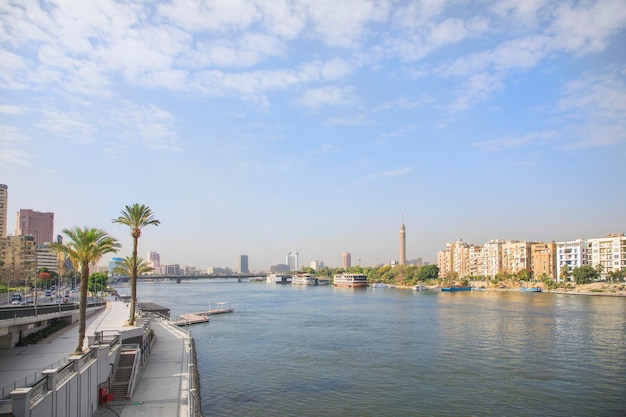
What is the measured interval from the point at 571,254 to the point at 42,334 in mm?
152556

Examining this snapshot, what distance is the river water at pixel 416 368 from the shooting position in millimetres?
26578

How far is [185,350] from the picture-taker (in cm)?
3538

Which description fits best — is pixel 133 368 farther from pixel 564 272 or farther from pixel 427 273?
pixel 427 273

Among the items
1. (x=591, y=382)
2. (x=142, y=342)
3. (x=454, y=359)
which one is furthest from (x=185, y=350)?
(x=591, y=382)

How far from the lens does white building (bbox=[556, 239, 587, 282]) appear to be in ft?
476

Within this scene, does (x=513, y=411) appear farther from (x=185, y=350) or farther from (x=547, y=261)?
(x=547, y=261)

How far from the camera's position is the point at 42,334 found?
34531 mm

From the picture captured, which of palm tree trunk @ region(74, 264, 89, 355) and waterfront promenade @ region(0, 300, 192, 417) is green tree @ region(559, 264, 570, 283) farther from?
palm tree trunk @ region(74, 264, 89, 355)

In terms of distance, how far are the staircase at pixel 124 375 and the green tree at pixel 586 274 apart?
5245 inches

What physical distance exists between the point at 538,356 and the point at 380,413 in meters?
20.7

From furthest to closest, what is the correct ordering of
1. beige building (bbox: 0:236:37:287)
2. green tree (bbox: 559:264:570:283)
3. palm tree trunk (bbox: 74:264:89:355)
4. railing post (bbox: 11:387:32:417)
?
green tree (bbox: 559:264:570:283), beige building (bbox: 0:236:37:287), palm tree trunk (bbox: 74:264:89:355), railing post (bbox: 11:387:32:417)

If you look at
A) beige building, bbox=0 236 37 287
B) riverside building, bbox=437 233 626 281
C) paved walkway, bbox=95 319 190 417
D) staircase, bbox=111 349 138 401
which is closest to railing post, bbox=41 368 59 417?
paved walkway, bbox=95 319 190 417

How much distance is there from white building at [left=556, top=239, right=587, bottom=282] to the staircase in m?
148

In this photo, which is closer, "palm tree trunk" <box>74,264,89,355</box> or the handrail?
the handrail
